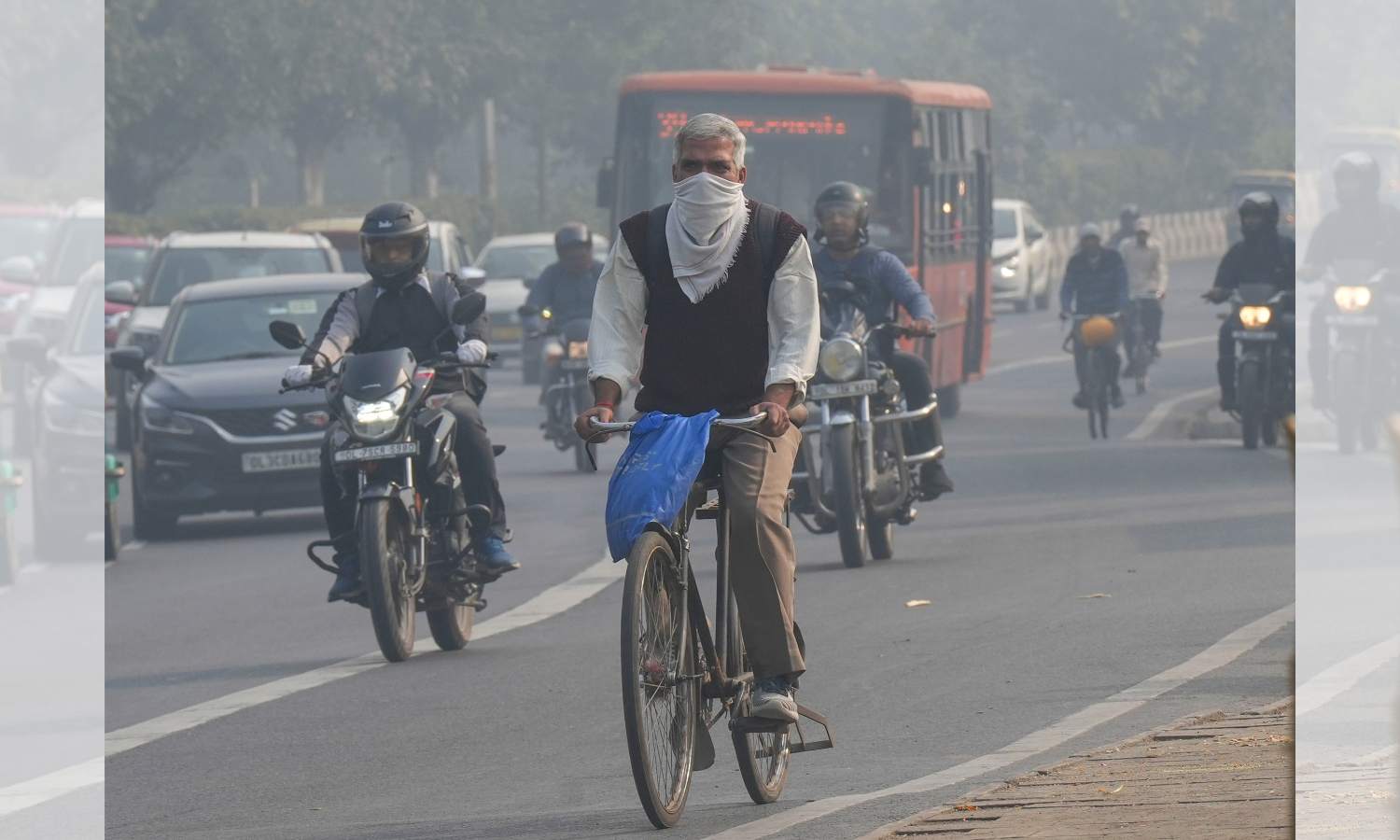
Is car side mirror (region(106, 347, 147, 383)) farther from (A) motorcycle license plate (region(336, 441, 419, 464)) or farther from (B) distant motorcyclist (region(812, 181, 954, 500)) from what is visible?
(A) motorcycle license plate (region(336, 441, 419, 464))

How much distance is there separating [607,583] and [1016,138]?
6372 centimetres

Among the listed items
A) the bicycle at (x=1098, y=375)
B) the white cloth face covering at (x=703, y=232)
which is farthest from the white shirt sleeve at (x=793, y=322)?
the bicycle at (x=1098, y=375)

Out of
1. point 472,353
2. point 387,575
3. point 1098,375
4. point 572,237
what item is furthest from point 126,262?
point 387,575

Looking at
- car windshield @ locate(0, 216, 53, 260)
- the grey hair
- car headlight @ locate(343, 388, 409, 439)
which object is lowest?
car headlight @ locate(343, 388, 409, 439)

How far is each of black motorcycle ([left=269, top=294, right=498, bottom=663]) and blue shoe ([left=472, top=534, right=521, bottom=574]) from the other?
0.04 metres

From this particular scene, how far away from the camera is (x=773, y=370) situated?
5965mm

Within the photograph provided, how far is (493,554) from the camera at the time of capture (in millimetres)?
9562

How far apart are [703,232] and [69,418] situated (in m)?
9.77

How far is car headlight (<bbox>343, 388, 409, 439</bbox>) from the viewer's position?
9344 mm

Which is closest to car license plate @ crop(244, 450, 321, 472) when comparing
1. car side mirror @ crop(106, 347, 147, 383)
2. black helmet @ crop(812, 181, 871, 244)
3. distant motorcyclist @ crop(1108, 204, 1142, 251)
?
car side mirror @ crop(106, 347, 147, 383)

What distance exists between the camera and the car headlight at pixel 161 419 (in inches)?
593

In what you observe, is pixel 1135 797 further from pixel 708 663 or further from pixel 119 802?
pixel 119 802

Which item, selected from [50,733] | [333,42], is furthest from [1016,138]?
[50,733]

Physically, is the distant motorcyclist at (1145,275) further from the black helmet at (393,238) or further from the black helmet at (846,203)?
the black helmet at (393,238)
